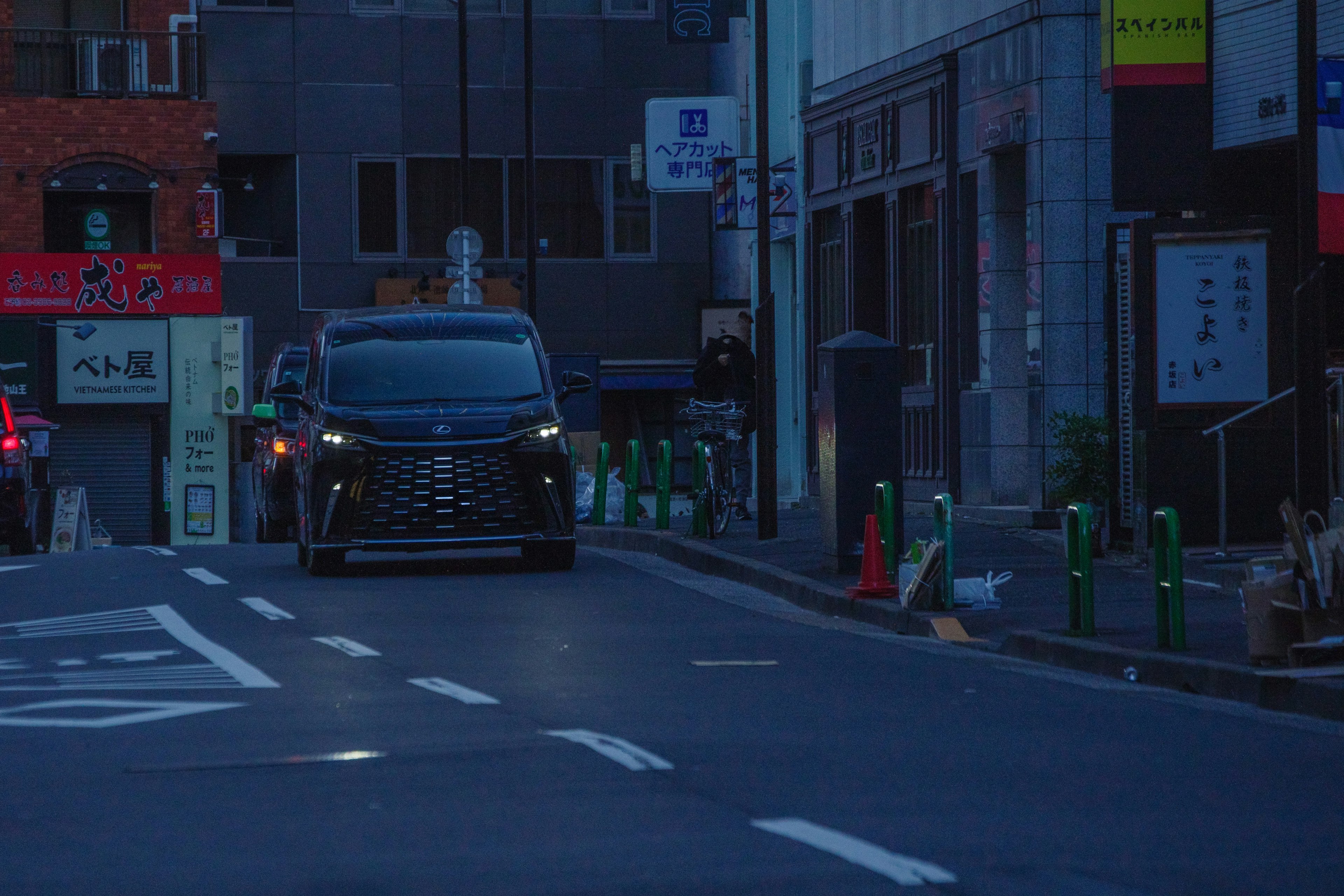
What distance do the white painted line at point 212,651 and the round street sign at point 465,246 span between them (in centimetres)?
1879

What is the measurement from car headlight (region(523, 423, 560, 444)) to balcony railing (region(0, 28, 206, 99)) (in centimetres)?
2479

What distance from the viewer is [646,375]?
44438 mm

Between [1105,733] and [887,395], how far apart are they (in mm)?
7866

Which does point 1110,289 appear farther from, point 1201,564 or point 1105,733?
point 1105,733

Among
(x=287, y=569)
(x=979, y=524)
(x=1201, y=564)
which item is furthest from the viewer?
(x=979, y=524)

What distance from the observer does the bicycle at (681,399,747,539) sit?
70.2ft

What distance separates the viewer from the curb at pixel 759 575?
14.6 m

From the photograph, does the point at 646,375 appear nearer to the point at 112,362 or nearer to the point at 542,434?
the point at 112,362

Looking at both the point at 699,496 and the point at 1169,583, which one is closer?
the point at 1169,583

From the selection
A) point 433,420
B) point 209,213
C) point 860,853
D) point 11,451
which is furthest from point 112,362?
point 860,853

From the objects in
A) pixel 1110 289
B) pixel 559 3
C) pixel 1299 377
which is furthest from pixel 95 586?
pixel 559 3

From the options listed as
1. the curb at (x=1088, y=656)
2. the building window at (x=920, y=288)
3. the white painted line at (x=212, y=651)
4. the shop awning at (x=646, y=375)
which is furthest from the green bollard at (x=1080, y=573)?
the shop awning at (x=646, y=375)

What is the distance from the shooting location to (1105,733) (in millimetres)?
9117

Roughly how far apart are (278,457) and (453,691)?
15.8 meters
